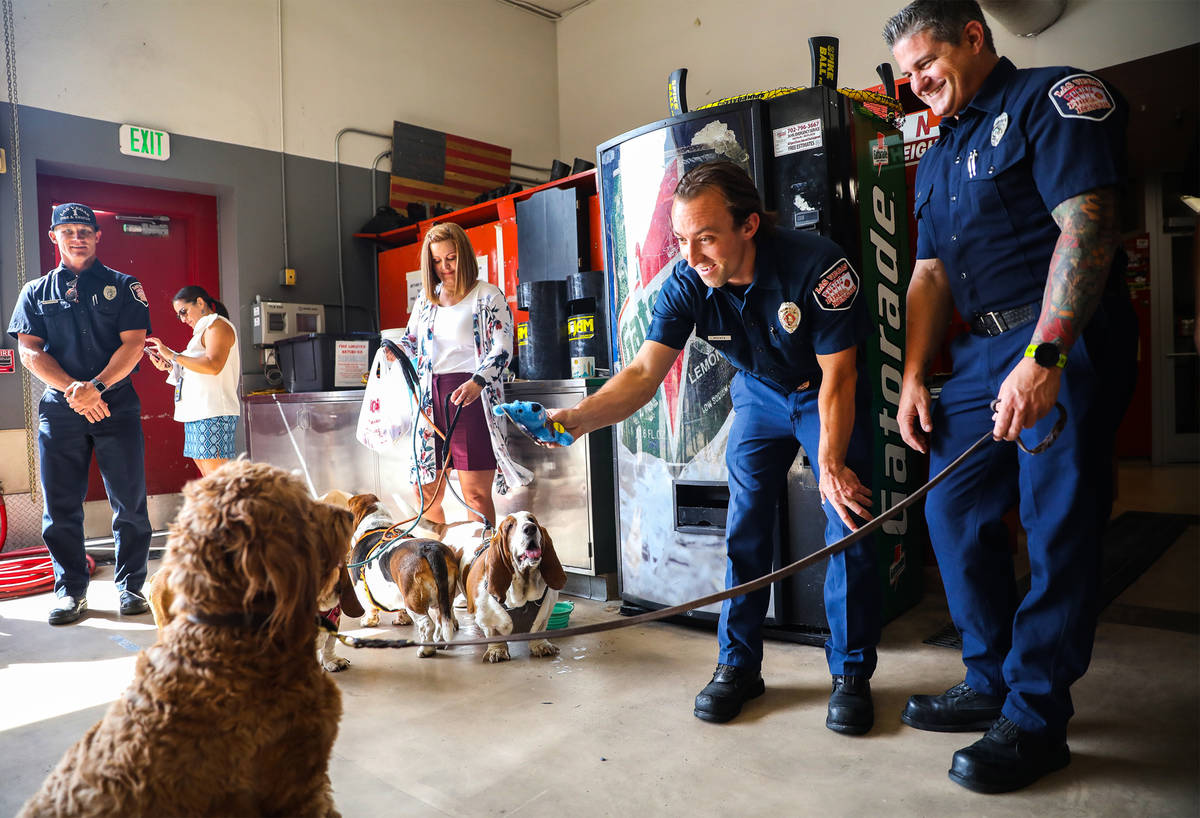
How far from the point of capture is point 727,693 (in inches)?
83.4

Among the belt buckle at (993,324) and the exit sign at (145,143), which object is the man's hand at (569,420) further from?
the exit sign at (145,143)

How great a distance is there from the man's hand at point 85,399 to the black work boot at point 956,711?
132 inches

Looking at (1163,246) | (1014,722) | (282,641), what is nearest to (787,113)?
(1014,722)

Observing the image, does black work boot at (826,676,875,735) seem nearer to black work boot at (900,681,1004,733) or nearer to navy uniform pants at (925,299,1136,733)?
black work boot at (900,681,1004,733)

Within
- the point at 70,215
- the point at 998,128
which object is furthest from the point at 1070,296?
the point at 70,215

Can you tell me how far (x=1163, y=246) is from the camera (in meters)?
6.89

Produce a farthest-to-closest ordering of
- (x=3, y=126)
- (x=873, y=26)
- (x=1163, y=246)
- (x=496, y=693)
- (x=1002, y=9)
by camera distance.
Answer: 1. (x=1163, y=246)
2. (x=873, y=26)
3. (x=3, y=126)
4. (x=1002, y=9)
5. (x=496, y=693)

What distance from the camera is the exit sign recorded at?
5113 mm

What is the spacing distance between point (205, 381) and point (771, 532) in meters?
3.09

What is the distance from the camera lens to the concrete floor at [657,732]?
1670 mm

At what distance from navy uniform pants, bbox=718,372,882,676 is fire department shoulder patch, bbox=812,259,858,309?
249 mm

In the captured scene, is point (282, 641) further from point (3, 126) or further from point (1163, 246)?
point (1163, 246)

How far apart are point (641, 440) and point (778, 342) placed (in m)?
1.13

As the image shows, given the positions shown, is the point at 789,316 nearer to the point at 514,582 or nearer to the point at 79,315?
the point at 514,582
